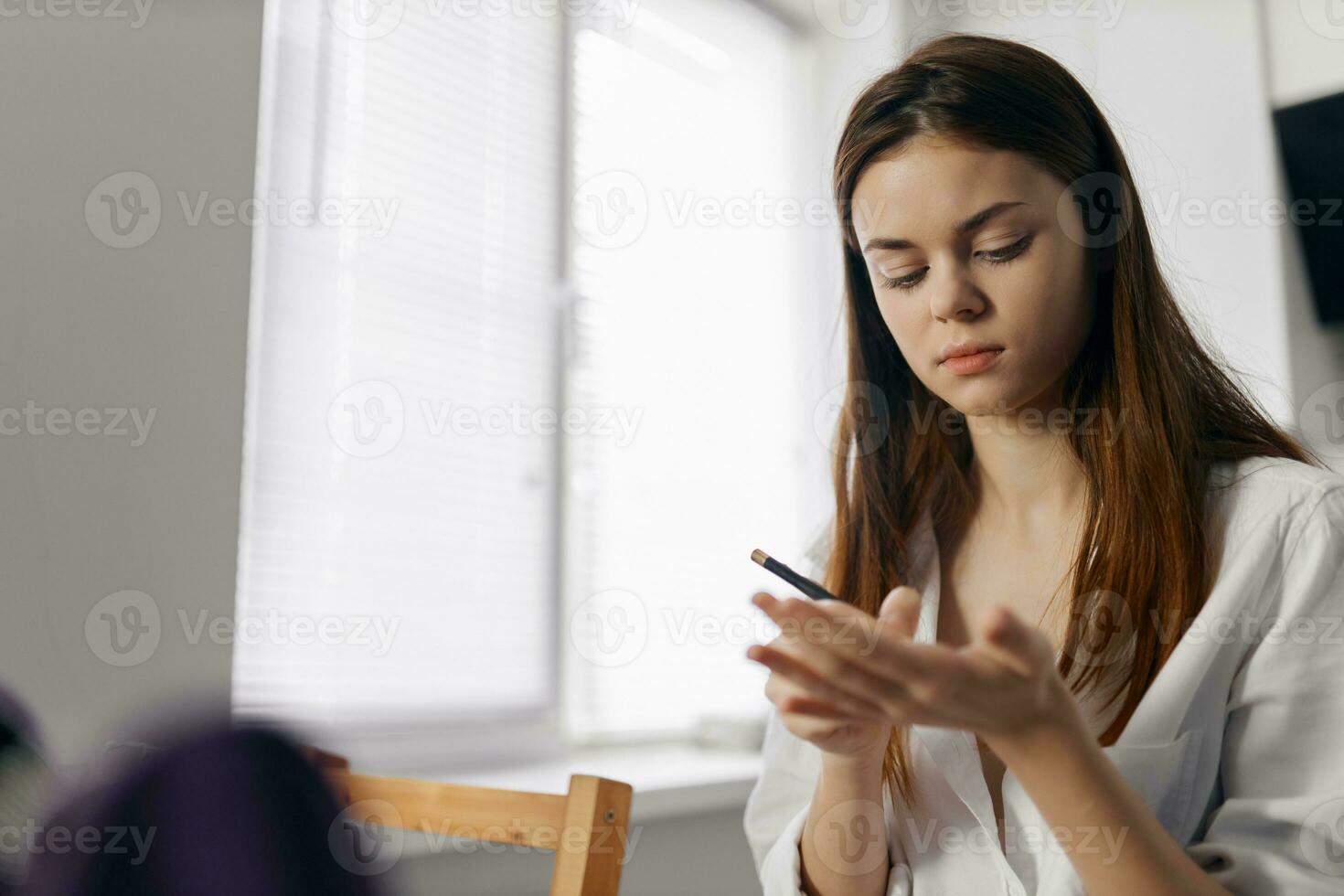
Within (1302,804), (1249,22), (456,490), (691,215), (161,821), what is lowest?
(1302,804)

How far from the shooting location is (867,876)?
34.1 inches

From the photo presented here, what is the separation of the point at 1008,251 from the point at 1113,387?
6.9 inches

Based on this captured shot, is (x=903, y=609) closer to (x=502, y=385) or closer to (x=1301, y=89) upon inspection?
(x=502, y=385)

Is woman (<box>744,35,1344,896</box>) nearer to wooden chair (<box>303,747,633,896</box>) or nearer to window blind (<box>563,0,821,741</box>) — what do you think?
wooden chair (<box>303,747,633,896</box>)

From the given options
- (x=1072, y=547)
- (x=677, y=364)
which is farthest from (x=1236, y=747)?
(x=677, y=364)

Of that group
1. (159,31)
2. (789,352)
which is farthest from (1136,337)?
(789,352)

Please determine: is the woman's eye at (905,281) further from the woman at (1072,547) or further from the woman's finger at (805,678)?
the woman's finger at (805,678)

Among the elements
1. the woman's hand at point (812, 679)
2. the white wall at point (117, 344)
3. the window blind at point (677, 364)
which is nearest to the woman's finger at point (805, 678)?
the woman's hand at point (812, 679)

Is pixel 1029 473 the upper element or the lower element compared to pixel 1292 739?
upper

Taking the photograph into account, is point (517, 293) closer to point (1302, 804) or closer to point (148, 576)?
point (148, 576)

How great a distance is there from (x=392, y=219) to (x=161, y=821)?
4.87 ft

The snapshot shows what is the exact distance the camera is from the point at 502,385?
68.4 inches

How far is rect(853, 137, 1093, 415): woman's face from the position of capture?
2.69ft

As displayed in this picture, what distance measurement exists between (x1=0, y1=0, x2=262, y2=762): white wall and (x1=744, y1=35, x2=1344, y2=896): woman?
61 centimetres
